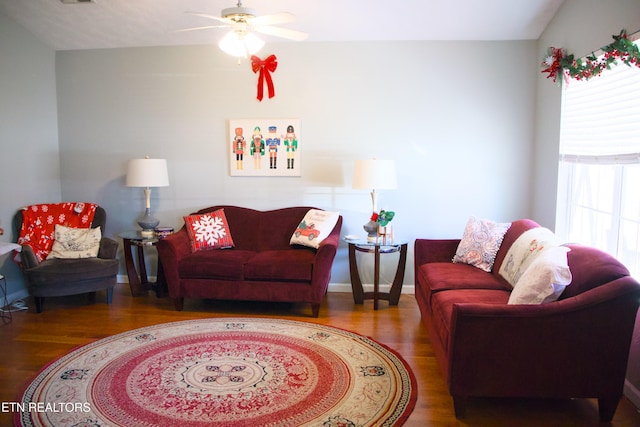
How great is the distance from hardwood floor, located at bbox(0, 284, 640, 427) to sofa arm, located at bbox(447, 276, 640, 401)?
0.19 m

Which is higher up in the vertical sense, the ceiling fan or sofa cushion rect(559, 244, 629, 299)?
the ceiling fan

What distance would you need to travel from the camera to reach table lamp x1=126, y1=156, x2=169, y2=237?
4801mm

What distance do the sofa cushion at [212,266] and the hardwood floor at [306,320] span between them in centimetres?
34

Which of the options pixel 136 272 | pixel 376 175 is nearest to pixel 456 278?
pixel 376 175

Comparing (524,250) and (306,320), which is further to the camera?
(306,320)

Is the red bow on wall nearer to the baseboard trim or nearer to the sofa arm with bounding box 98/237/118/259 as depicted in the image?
the sofa arm with bounding box 98/237/118/259

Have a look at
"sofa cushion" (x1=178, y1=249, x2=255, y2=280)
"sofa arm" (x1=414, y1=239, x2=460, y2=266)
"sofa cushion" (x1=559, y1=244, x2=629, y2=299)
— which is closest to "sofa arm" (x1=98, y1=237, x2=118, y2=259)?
"sofa cushion" (x1=178, y1=249, x2=255, y2=280)

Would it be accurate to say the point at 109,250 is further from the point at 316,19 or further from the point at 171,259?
the point at 316,19

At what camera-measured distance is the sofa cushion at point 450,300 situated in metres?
3.04

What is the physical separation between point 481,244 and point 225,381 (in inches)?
87.3

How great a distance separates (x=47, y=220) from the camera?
16.0 ft

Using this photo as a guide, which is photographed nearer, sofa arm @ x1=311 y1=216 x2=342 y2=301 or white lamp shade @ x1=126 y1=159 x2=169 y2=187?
sofa arm @ x1=311 y1=216 x2=342 y2=301

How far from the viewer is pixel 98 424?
8.69ft

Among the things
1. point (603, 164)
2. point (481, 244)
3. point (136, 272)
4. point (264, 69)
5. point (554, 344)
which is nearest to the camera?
point (554, 344)
